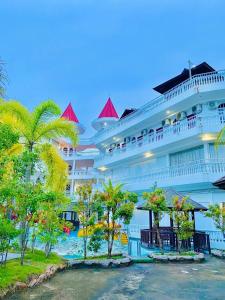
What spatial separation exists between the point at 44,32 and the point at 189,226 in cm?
11478

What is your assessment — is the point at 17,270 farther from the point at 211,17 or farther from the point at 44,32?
the point at 44,32

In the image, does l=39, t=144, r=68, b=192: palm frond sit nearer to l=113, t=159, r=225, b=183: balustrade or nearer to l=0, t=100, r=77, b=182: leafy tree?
l=0, t=100, r=77, b=182: leafy tree

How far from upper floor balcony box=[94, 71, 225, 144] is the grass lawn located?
15.1 meters

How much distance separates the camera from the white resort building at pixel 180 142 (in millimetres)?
17438

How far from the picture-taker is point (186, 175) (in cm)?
1797

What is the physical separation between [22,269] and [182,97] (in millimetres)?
16651

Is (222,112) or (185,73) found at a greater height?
→ (185,73)

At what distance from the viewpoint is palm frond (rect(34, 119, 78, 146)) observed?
1341 centimetres

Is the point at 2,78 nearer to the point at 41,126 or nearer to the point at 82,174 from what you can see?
the point at 41,126

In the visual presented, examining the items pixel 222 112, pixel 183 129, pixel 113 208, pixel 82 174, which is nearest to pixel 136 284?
pixel 113 208

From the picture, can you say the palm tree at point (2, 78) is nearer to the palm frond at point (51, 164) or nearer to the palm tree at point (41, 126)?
the palm tree at point (41, 126)

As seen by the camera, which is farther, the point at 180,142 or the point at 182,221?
the point at 180,142

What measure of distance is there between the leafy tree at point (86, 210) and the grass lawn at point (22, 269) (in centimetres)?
183

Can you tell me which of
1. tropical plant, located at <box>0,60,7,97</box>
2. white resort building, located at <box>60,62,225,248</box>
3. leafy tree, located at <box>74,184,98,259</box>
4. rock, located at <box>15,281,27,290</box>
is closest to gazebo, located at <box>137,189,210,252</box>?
white resort building, located at <box>60,62,225,248</box>
